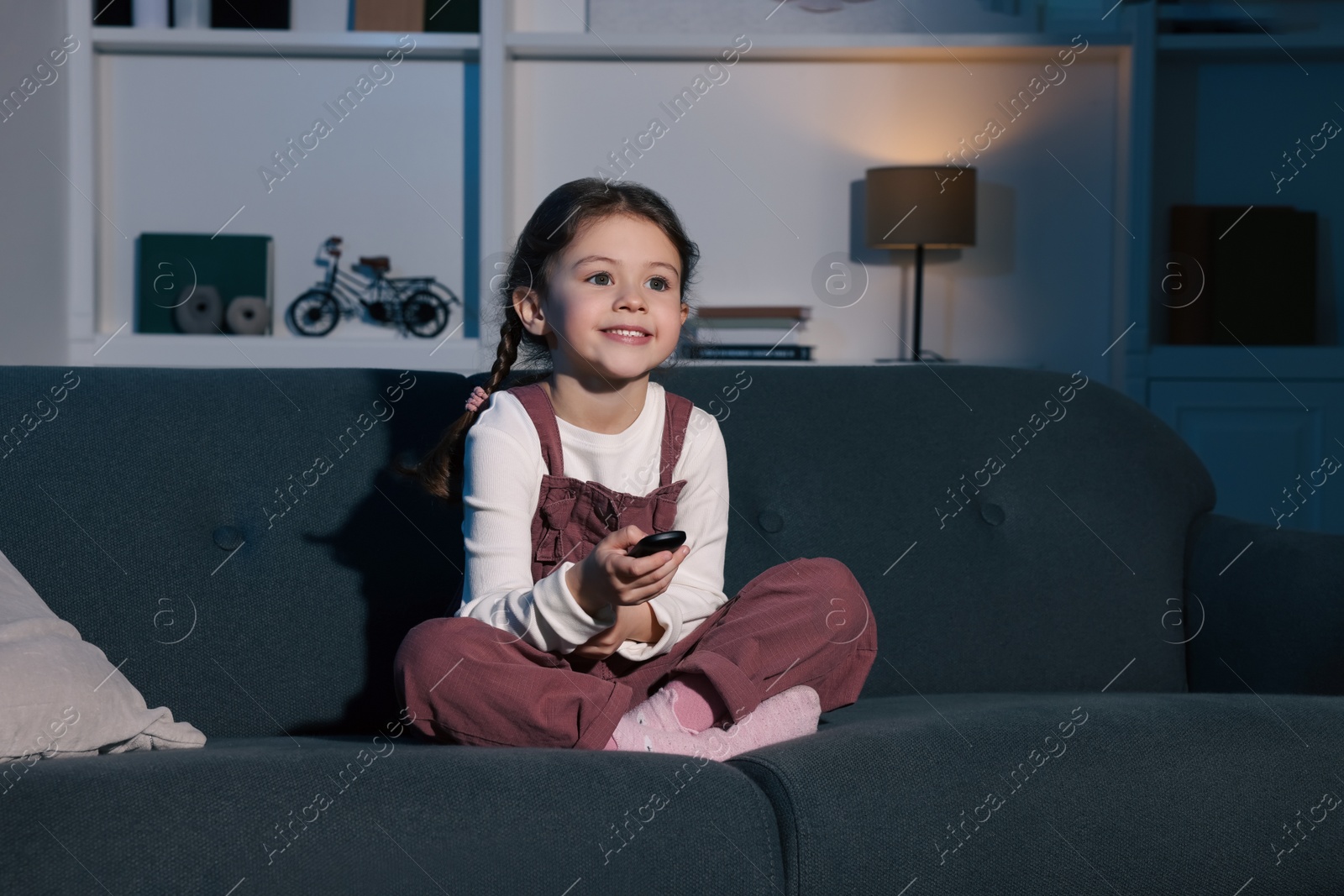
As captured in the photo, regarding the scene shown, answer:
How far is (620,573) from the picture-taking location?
100 cm

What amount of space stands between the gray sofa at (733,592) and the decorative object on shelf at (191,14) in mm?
1708

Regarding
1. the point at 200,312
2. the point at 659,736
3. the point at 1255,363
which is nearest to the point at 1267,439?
the point at 1255,363

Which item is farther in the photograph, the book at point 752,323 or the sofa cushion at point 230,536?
the book at point 752,323

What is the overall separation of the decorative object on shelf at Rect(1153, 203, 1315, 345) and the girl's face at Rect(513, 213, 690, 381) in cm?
188

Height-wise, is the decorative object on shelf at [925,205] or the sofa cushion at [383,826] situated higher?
the decorative object on shelf at [925,205]

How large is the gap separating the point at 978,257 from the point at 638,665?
81.2 inches

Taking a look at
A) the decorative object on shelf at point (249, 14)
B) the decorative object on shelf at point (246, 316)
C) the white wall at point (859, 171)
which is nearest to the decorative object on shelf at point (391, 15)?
the decorative object on shelf at point (249, 14)

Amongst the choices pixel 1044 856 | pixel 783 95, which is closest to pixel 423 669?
pixel 1044 856

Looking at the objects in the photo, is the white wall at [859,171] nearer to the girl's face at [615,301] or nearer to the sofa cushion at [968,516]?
A: the sofa cushion at [968,516]

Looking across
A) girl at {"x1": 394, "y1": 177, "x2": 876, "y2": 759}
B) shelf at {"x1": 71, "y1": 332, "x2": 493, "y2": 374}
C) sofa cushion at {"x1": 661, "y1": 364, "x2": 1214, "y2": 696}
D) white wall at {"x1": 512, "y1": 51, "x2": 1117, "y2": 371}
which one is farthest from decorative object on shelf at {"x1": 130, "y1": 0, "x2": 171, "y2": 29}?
sofa cushion at {"x1": 661, "y1": 364, "x2": 1214, "y2": 696}

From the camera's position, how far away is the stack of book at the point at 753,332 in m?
2.68

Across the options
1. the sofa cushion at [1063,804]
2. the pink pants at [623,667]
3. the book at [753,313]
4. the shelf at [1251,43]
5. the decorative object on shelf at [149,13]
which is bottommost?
the sofa cushion at [1063,804]

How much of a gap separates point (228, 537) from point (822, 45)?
204 cm

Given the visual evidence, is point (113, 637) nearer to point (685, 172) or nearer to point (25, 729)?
point (25, 729)
